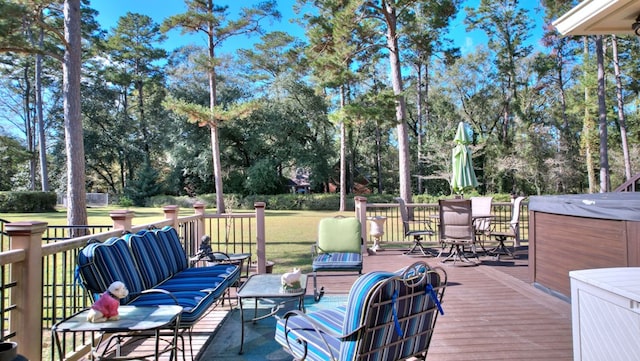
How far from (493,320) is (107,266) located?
10.7ft

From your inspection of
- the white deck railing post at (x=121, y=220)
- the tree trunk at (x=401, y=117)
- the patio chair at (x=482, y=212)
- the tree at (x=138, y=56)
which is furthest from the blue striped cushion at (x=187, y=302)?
the tree at (x=138, y=56)

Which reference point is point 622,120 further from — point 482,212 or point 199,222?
point 199,222

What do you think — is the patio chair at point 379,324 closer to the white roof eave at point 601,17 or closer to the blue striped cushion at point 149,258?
the blue striped cushion at point 149,258

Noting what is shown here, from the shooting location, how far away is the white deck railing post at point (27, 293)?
2297 mm

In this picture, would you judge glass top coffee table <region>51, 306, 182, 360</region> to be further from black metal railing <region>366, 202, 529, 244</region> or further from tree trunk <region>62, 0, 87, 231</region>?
tree trunk <region>62, 0, 87, 231</region>

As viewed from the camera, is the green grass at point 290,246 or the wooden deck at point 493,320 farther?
the green grass at point 290,246

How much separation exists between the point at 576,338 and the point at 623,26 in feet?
10.1

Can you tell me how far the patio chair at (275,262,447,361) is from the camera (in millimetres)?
1819

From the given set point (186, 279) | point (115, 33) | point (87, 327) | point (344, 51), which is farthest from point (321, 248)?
point (115, 33)

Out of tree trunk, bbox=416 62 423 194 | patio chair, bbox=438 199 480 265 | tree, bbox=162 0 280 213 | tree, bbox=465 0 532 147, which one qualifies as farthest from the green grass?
tree, bbox=465 0 532 147

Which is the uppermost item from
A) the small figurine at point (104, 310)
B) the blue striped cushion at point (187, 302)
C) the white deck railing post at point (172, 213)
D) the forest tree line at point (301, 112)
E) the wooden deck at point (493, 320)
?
the forest tree line at point (301, 112)

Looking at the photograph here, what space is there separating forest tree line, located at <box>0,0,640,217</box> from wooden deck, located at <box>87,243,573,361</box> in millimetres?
11593

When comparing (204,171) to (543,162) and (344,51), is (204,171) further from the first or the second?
(543,162)

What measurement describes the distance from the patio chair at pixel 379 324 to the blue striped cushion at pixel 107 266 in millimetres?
1330
